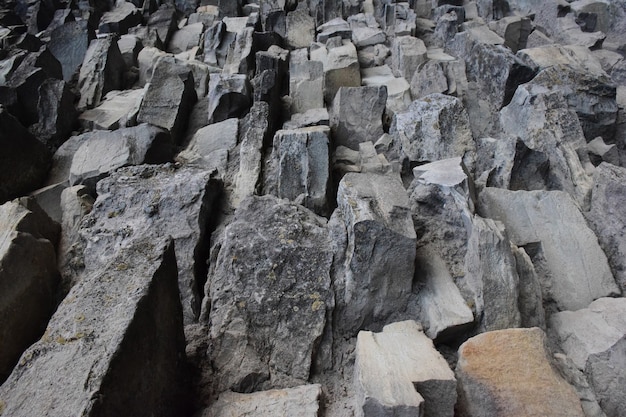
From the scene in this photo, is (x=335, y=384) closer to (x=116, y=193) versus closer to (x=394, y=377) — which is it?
(x=394, y=377)

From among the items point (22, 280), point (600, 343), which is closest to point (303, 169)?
point (22, 280)

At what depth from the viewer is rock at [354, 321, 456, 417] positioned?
5.46ft

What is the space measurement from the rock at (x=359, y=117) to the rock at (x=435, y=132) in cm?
33

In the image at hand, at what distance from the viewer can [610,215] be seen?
296cm

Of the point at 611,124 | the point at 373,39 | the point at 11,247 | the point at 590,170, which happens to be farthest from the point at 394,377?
the point at 373,39

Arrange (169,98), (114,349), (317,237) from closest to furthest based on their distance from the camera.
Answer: (114,349)
(317,237)
(169,98)

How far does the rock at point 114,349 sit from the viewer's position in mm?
1444

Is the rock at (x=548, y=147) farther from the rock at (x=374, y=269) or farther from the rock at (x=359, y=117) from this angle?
the rock at (x=374, y=269)

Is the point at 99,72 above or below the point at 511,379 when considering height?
above

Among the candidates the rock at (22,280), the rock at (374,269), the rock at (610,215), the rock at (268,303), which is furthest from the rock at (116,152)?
the rock at (610,215)

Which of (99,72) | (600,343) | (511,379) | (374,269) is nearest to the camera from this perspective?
(511,379)

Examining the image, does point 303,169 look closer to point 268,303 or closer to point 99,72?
point 268,303

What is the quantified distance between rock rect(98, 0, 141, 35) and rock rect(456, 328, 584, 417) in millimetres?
6520

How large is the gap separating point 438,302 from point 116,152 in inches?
108
